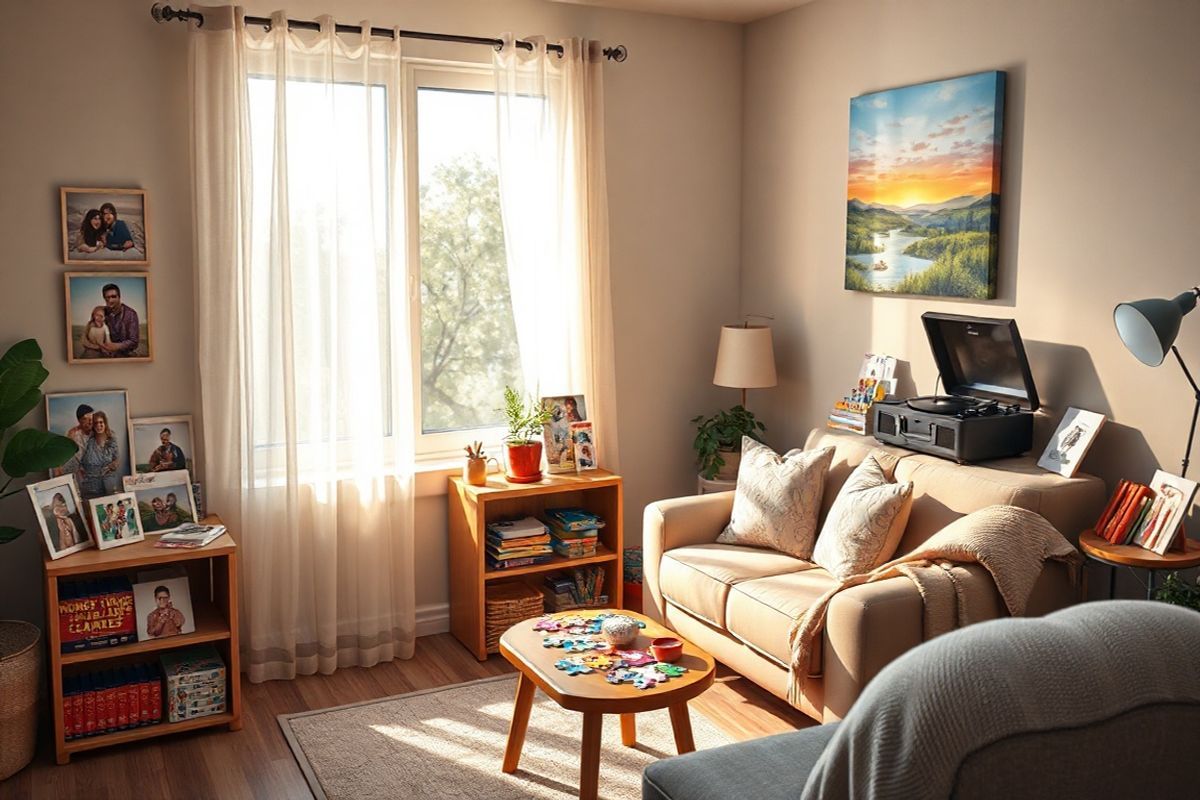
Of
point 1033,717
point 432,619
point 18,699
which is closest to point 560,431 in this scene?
point 432,619

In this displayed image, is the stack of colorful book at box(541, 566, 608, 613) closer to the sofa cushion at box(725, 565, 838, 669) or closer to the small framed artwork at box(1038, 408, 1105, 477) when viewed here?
the sofa cushion at box(725, 565, 838, 669)

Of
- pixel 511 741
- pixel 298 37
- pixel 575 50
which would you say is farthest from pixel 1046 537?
pixel 298 37

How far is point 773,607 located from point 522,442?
1.32 meters

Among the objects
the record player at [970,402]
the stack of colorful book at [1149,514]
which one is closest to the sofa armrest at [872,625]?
the stack of colorful book at [1149,514]

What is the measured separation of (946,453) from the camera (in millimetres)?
3680

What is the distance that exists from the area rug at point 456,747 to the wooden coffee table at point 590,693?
0.41ft

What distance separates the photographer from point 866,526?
11.8 feet

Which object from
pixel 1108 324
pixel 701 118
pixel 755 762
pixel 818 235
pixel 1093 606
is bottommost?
pixel 755 762

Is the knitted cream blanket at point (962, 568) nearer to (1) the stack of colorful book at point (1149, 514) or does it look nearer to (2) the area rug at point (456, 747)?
(1) the stack of colorful book at point (1149, 514)

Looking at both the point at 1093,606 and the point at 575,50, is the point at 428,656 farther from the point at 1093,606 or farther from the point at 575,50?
the point at 1093,606

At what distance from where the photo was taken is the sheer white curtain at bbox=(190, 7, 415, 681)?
153 inches

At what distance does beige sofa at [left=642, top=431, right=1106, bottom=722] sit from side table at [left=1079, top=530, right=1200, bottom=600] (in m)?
0.16

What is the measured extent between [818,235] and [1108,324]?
Result: 1448mm

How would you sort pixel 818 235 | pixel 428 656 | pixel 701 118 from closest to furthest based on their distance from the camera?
pixel 428 656 → pixel 818 235 → pixel 701 118
